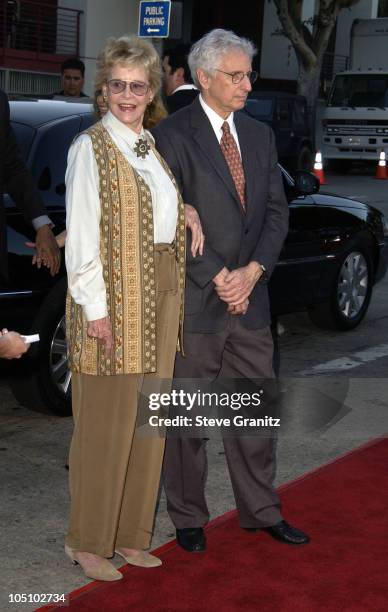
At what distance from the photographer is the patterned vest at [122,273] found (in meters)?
3.69

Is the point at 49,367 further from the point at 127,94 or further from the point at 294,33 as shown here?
the point at 294,33

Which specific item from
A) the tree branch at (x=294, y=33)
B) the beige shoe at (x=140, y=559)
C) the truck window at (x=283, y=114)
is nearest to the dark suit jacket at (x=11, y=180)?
the beige shoe at (x=140, y=559)

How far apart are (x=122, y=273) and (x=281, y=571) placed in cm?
129

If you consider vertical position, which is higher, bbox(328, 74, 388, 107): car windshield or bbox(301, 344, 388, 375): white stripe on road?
bbox(328, 74, 388, 107): car windshield

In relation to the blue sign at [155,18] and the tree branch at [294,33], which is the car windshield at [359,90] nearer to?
the tree branch at [294,33]

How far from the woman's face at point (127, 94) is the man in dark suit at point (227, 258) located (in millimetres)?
344

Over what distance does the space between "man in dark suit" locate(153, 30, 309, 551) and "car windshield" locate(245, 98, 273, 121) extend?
60.4 ft

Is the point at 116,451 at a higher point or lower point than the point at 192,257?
lower

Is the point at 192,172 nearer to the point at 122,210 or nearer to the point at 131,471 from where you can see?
the point at 122,210

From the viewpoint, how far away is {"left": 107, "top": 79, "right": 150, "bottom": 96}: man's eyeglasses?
3783mm

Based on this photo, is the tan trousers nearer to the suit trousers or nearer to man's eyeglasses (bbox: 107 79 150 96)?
the suit trousers

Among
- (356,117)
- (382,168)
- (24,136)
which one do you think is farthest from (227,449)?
(356,117)

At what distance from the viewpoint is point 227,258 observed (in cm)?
421

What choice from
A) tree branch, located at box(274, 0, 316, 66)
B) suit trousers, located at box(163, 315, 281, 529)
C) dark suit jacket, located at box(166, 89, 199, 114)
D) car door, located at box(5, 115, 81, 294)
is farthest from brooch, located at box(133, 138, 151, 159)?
tree branch, located at box(274, 0, 316, 66)
